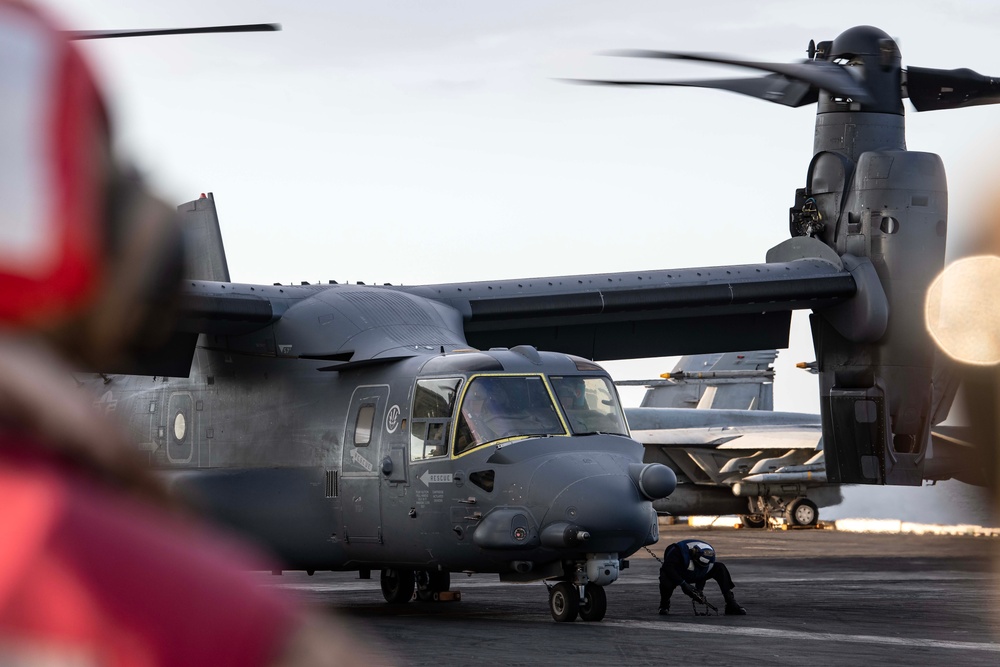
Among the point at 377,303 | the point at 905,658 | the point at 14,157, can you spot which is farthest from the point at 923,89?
the point at 14,157

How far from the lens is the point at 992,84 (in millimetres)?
18953

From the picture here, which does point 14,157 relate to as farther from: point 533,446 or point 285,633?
point 533,446

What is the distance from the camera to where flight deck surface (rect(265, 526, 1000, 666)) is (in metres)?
11.5

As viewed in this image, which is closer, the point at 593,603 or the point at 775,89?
the point at 593,603

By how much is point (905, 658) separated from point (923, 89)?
1006cm

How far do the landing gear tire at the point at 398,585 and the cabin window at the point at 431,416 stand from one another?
3.53 meters

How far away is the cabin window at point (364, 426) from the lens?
14227 mm

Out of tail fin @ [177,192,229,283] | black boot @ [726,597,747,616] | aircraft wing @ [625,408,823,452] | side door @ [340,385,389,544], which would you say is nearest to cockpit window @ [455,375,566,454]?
side door @ [340,385,389,544]

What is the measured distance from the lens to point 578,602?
13727 mm

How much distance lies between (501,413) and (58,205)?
12.6 metres

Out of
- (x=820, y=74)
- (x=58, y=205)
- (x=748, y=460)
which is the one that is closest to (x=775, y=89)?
(x=820, y=74)

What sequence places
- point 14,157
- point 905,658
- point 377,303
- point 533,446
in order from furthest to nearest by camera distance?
point 377,303, point 533,446, point 905,658, point 14,157

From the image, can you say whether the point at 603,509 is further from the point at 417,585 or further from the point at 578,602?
the point at 417,585

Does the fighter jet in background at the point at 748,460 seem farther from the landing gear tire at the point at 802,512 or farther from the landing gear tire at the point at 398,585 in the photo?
the landing gear tire at the point at 398,585
